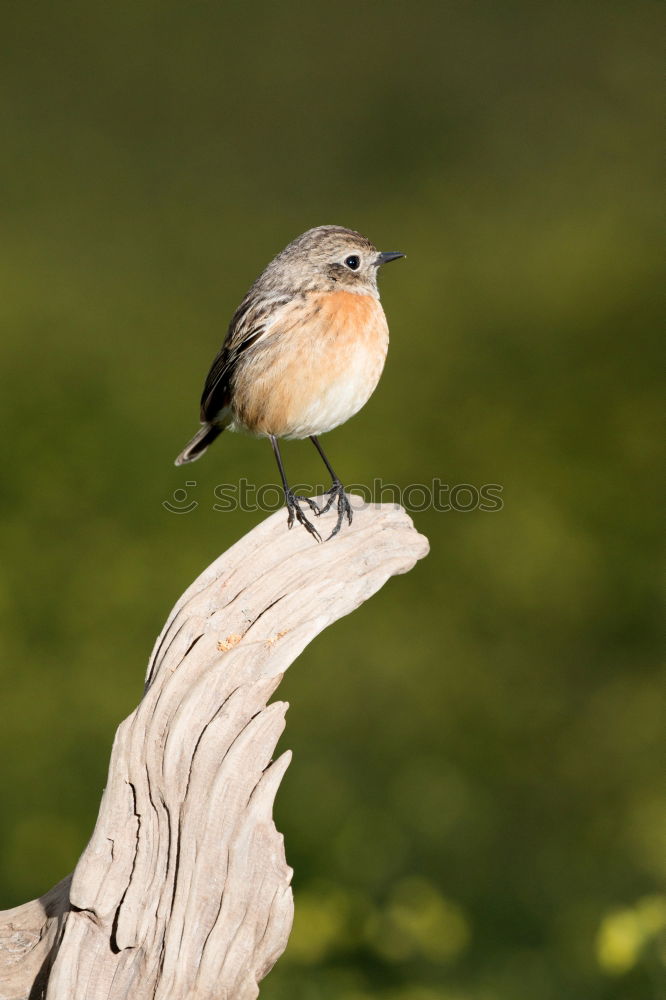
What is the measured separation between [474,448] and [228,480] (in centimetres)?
258

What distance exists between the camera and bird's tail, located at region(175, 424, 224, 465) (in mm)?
6016

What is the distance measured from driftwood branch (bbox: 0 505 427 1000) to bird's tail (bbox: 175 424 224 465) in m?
1.67

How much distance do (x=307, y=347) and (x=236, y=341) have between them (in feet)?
1.64

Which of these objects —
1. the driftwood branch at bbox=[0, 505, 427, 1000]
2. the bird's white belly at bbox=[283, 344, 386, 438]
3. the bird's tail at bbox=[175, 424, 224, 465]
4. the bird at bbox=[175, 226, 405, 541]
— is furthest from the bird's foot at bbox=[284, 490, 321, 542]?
the bird's tail at bbox=[175, 424, 224, 465]

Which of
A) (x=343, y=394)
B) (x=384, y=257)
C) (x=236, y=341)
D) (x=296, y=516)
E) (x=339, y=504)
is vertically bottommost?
(x=296, y=516)

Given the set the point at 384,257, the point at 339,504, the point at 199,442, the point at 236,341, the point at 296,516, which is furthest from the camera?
the point at 199,442

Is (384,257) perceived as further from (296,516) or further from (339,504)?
(296,516)

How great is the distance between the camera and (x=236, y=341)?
5.61 metres

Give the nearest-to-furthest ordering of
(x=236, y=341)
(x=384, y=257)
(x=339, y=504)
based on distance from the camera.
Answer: (x=339, y=504), (x=236, y=341), (x=384, y=257)

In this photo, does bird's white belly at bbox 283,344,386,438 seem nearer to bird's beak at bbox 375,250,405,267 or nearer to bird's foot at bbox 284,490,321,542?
bird's foot at bbox 284,490,321,542

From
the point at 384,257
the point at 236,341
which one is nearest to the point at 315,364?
the point at 236,341

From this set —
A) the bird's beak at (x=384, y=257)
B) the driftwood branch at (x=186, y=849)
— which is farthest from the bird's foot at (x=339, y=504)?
the bird's beak at (x=384, y=257)

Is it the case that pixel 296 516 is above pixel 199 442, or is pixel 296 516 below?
below

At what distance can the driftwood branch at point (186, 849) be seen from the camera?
3.92 metres
